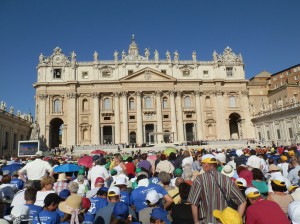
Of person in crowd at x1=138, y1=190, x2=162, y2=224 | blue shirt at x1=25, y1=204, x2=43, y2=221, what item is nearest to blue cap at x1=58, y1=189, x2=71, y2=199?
blue shirt at x1=25, y1=204, x2=43, y2=221

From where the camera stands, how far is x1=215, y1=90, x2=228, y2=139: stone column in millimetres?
55781

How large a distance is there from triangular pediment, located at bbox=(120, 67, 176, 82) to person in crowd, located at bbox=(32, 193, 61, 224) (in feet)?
166

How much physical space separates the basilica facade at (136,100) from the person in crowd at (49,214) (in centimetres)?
4751

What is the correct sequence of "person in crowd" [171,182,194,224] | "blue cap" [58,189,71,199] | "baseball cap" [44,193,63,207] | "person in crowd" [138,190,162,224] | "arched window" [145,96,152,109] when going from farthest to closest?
"arched window" [145,96,152,109] → "blue cap" [58,189,71,199] → "person in crowd" [138,190,162,224] → "baseball cap" [44,193,63,207] → "person in crowd" [171,182,194,224]

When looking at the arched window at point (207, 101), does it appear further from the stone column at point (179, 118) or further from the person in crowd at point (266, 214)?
the person in crowd at point (266, 214)

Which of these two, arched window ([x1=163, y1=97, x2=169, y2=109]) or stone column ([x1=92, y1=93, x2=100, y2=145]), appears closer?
stone column ([x1=92, y1=93, x2=100, y2=145])

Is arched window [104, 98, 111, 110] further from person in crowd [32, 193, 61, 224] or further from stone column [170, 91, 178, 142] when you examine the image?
person in crowd [32, 193, 61, 224]

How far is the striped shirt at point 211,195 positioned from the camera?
14.7ft

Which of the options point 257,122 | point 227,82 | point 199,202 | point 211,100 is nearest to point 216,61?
point 227,82

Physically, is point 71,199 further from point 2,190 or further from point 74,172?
point 74,172

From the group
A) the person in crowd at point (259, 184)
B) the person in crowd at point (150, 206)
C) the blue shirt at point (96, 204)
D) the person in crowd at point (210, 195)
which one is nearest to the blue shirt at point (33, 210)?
the blue shirt at point (96, 204)

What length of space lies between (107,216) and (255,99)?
6805cm

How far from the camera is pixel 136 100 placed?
5538 centimetres

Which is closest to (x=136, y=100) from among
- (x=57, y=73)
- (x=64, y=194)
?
(x=57, y=73)
